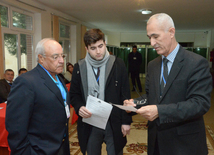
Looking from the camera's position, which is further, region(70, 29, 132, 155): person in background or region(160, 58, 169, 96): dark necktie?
region(70, 29, 132, 155): person in background

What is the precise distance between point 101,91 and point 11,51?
475cm

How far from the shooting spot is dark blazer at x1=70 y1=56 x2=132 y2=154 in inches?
67.4

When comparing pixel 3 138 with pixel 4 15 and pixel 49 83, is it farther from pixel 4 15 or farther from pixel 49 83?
pixel 4 15

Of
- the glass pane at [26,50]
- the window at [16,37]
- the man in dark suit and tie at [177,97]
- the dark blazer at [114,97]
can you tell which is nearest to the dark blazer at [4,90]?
the window at [16,37]

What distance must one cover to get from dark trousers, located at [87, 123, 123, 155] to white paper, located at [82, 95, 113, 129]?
7cm

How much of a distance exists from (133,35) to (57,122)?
45.6 ft

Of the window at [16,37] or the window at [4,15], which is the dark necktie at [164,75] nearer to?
the window at [16,37]

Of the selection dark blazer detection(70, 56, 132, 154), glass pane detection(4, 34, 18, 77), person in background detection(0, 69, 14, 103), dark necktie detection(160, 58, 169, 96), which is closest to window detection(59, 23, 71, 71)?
glass pane detection(4, 34, 18, 77)

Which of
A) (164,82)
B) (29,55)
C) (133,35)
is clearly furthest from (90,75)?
(133,35)

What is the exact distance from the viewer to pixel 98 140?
5.62ft

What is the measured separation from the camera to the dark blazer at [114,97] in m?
1.71

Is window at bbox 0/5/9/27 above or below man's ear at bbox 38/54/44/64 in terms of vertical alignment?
above

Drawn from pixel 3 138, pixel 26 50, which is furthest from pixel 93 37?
pixel 26 50

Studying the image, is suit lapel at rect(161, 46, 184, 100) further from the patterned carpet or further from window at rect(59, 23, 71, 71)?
window at rect(59, 23, 71, 71)
